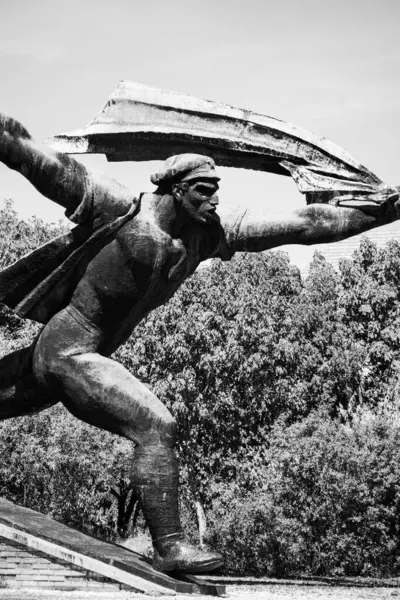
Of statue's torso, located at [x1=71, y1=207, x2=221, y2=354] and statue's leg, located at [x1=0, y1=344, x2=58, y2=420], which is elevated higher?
statue's torso, located at [x1=71, y1=207, x2=221, y2=354]

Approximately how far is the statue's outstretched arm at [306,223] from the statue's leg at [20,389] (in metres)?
1.62

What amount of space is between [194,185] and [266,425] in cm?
2029

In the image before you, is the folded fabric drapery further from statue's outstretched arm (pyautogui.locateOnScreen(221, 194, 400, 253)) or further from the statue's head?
the statue's head

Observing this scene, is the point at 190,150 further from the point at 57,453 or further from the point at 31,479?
the point at 31,479

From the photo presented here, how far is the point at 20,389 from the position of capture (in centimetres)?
729

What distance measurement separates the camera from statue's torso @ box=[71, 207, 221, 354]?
681 centimetres

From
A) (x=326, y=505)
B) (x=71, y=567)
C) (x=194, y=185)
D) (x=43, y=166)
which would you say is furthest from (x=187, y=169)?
(x=326, y=505)

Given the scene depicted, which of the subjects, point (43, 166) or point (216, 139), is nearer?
point (43, 166)

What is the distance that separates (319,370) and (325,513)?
8.31 m

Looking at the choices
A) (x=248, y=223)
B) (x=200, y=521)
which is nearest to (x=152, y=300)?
(x=248, y=223)

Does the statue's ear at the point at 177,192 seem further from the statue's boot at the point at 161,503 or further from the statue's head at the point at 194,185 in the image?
the statue's boot at the point at 161,503

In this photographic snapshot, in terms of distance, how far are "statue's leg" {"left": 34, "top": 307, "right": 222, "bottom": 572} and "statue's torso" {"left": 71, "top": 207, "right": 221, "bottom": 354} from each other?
0.13m

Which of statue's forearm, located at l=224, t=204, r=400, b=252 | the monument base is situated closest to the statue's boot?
the monument base

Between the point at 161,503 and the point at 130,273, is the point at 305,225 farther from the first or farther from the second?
the point at 161,503
